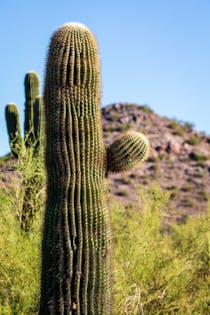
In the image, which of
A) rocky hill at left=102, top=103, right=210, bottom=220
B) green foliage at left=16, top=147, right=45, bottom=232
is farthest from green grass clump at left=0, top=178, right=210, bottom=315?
rocky hill at left=102, top=103, right=210, bottom=220

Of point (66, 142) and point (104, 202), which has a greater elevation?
point (66, 142)

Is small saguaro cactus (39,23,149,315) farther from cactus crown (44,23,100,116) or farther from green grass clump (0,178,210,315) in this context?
green grass clump (0,178,210,315)

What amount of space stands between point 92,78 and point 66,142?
668 mm

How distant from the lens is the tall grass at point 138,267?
28.9 ft

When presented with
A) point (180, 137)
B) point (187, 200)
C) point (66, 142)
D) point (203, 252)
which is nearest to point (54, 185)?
point (66, 142)

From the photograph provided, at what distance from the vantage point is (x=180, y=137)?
40.7m

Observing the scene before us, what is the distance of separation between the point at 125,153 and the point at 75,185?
68 cm

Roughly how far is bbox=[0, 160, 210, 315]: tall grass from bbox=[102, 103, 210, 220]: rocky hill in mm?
18150

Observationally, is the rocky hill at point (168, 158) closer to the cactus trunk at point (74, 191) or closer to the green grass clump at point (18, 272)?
the green grass clump at point (18, 272)

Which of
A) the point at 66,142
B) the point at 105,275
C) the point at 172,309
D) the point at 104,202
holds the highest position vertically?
the point at 66,142

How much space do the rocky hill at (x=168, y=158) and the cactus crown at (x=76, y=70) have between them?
22.0 metres

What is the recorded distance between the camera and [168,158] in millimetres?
37562

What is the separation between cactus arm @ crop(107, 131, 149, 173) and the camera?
7.33 meters

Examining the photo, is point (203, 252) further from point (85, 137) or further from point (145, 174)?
point (145, 174)
